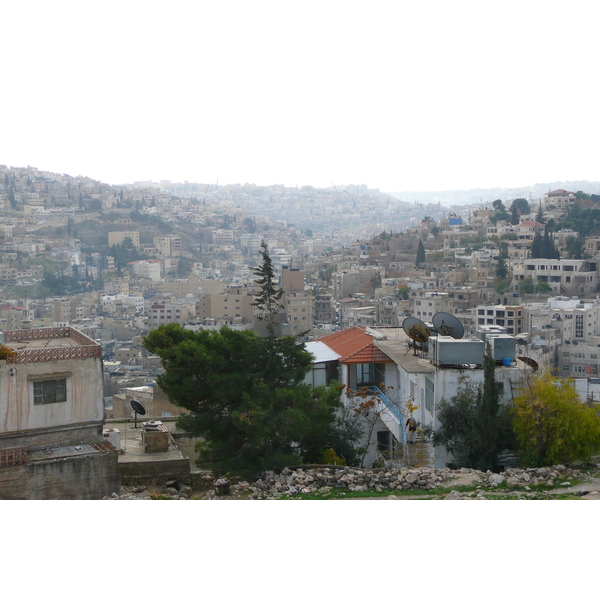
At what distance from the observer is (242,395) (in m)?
3.38

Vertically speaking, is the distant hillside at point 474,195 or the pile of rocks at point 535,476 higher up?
the distant hillside at point 474,195

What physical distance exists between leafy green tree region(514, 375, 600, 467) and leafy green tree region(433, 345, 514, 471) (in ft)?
0.32

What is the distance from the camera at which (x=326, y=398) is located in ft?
11.2

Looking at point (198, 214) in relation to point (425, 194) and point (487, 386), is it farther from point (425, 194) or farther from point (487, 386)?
point (487, 386)

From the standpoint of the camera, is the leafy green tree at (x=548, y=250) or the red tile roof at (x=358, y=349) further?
the leafy green tree at (x=548, y=250)

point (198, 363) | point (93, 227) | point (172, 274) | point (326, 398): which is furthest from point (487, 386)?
point (93, 227)

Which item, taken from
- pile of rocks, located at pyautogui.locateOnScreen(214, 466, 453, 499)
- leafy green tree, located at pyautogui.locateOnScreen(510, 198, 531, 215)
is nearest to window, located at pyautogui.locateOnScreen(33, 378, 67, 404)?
pile of rocks, located at pyautogui.locateOnScreen(214, 466, 453, 499)

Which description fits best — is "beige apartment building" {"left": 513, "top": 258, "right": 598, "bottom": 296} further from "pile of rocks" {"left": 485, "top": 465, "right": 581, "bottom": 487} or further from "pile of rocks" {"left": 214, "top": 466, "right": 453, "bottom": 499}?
"pile of rocks" {"left": 214, "top": 466, "right": 453, "bottom": 499}

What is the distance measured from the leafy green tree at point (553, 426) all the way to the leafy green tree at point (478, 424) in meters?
0.10

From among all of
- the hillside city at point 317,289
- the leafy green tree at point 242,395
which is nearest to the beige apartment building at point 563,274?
the hillside city at point 317,289

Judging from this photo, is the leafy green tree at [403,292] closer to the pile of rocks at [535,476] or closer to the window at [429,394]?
the window at [429,394]

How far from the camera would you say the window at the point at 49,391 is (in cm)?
322

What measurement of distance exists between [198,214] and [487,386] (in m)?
59.8

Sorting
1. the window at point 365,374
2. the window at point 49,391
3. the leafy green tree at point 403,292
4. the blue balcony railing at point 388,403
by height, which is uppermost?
the window at point 49,391
